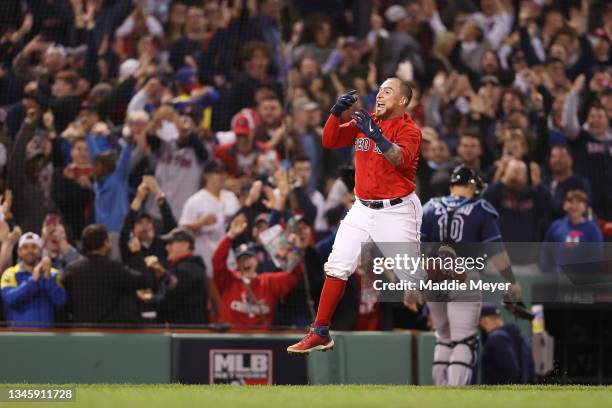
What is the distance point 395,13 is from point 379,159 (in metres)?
7.09

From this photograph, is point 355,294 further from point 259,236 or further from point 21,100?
point 21,100

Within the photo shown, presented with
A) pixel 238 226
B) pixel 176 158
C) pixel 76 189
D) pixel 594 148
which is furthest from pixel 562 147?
pixel 76 189

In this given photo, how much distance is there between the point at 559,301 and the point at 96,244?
13.2 ft

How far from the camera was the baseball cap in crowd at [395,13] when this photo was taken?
1379 centimetres

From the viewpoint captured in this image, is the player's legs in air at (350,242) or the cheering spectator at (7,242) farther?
the cheering spectator at (7,242)

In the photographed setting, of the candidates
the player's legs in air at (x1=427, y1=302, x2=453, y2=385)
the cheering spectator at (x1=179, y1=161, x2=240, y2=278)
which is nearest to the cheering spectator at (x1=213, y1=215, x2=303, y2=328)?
the cheering spectator at (x1=179, y1=161, x2=240, y2=278)

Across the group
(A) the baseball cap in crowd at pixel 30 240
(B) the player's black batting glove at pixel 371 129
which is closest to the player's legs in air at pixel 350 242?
(B) the player's black batting glove at pixel 371 129

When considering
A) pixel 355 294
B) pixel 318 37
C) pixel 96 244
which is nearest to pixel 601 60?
pixel 318 37

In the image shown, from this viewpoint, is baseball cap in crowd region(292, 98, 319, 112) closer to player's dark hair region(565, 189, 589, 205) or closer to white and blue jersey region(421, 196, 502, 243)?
player's dark hair region(565, 189, 589, 205)

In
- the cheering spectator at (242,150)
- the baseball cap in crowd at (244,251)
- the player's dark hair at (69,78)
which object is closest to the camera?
the baseball cap in crowd at (244,251)

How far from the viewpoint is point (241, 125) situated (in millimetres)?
11648

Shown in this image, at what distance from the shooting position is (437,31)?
536 inches

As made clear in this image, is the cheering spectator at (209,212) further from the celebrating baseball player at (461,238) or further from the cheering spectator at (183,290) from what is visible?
the celebrating baseball player at (461,238)

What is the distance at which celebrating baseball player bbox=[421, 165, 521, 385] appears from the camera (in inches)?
335
